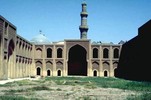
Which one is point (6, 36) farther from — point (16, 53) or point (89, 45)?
point (89, 45)

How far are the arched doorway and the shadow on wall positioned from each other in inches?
287

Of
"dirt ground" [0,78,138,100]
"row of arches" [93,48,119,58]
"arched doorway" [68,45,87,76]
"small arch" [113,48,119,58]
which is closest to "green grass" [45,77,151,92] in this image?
"dirt ground" [0,78,138,100]

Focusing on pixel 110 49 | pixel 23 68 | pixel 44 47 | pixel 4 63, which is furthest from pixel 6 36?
pixel 110 49

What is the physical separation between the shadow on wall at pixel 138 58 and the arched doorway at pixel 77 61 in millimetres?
7282

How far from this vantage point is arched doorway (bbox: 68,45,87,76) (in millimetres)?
48531

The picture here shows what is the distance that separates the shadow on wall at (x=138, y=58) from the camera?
102ft

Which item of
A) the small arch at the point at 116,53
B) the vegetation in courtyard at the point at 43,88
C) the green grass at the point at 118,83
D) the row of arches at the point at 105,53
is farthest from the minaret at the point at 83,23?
the vegetation in courtyard at the point at 43,88

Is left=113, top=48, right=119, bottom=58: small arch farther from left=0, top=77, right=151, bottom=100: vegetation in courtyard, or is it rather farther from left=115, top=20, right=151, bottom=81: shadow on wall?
left=0, top=77, right=151, bottom=100: vegetation in courtyard

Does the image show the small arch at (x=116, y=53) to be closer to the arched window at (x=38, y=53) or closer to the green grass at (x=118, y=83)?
the arched window at (x=38, y=53)

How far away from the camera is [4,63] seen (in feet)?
88.8

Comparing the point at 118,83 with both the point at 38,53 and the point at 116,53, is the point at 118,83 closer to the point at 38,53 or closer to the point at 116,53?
the point at 116,53

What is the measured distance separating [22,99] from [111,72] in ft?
114

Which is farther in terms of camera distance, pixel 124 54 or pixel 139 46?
pixel 124 54

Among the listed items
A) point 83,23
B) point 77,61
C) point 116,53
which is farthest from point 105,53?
point 83,23
